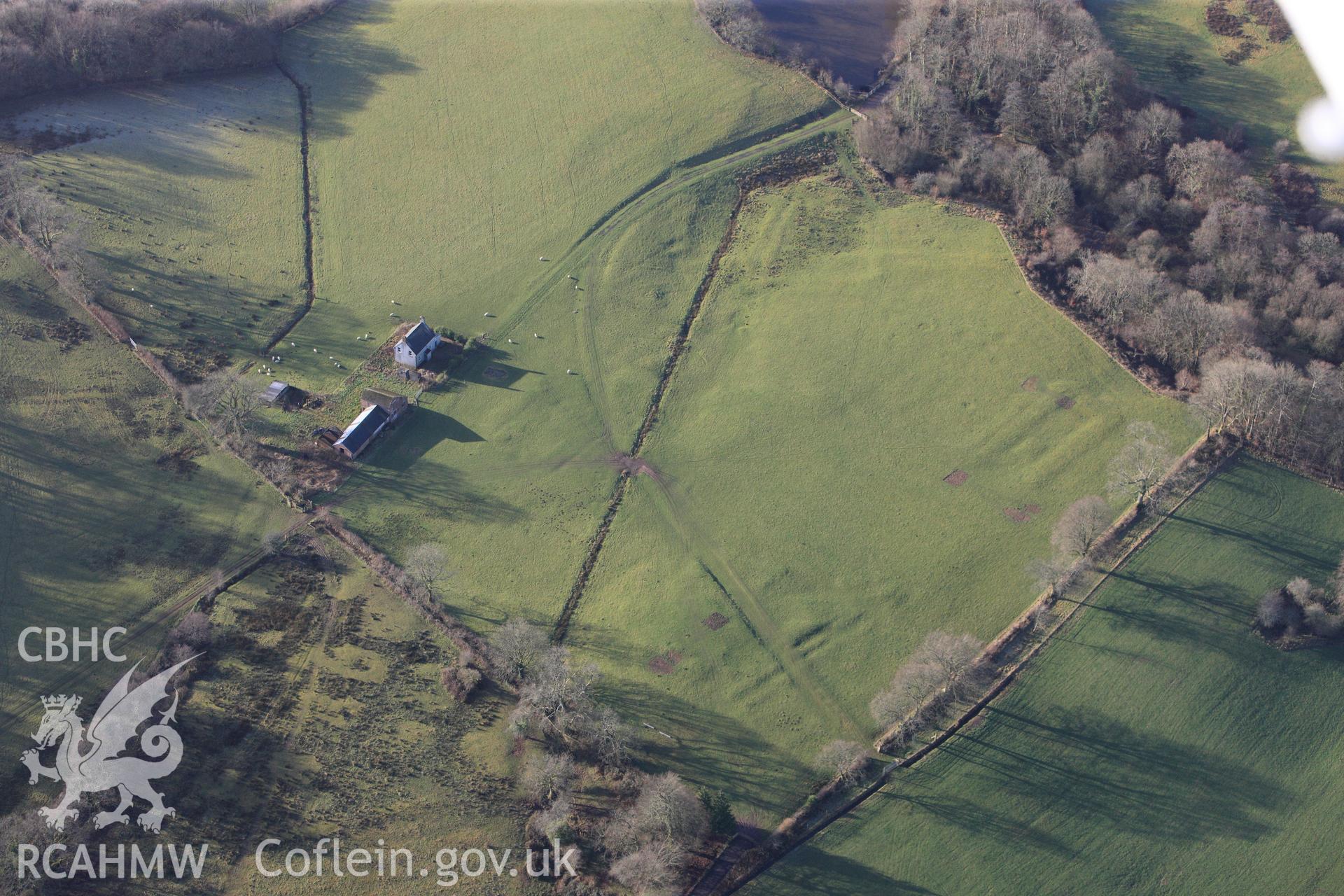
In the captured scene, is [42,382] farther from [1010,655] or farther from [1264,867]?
[1264,867]

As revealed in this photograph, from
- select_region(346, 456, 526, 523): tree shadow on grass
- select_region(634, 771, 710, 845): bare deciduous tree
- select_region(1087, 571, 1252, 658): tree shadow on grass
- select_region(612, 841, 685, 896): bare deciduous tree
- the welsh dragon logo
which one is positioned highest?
select_region(1087, 571, 1252, 658): tree shadow on grass

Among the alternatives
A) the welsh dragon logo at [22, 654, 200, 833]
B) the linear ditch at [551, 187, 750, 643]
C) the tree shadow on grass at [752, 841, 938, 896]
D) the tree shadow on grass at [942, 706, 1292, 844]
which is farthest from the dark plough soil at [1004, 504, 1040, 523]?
the welsh dragon logo at [22, 654, 200, 833]

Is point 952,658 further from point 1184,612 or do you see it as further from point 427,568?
point 427,568

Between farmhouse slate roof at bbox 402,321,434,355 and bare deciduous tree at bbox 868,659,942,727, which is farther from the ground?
farmhouse slate roof at bbox 402,321,434,355

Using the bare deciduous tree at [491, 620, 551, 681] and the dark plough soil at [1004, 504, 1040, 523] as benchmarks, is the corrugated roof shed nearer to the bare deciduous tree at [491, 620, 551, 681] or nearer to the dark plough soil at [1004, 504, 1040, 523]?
the bare deciduous tree at [491, 620, 551, 681]

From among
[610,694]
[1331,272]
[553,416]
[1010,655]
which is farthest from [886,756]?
[1331,272]

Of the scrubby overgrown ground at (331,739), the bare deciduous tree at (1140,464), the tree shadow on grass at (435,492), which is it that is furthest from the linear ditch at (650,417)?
the bare deciduous tree at (1140,464)

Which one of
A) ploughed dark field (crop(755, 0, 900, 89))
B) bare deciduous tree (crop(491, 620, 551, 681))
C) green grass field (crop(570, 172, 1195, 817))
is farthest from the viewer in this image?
ploughed dark field (crop(755, 0, 900, 89))
